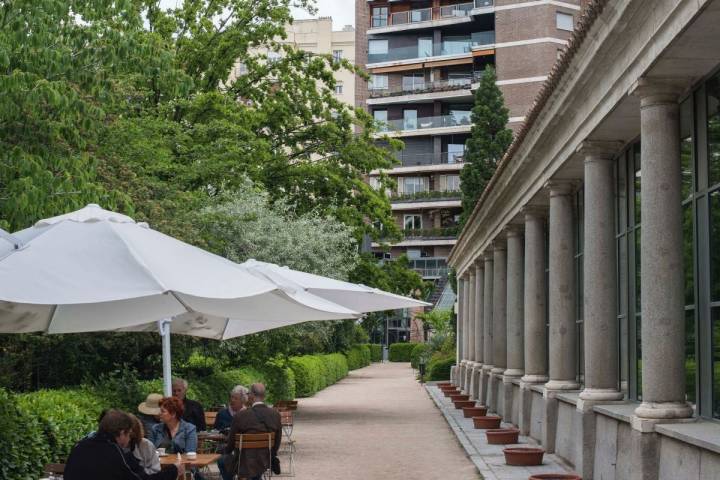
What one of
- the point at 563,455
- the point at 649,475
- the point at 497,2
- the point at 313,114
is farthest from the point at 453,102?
the point at 649,475

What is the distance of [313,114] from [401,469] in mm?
25060

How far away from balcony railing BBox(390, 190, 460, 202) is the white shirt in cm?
7551

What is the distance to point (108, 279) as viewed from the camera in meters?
8.07

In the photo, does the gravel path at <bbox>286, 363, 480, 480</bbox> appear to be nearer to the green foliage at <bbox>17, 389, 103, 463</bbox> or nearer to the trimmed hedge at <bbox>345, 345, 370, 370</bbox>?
the green foliage at <bbox>17, 389, 103, 463</bbox>

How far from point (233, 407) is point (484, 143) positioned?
1632 inches

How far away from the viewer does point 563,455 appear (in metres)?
16.7

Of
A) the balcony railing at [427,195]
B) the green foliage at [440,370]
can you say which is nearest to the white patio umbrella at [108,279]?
the green foliage at [440,370]

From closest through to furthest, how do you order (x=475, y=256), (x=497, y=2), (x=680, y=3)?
(x=680, y=3) < (x=475, y=256) < (x=497, y=2)

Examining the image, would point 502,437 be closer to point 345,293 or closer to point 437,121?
point 345,293

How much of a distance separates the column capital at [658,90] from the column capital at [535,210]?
9.24 meters

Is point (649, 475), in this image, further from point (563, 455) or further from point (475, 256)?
point (475, 256)

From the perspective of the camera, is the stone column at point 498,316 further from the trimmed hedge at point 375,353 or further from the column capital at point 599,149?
the trimmed hedge at point 375,353

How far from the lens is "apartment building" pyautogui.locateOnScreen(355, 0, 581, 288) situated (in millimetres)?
81000

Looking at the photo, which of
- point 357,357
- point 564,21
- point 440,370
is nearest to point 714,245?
point 440,370
